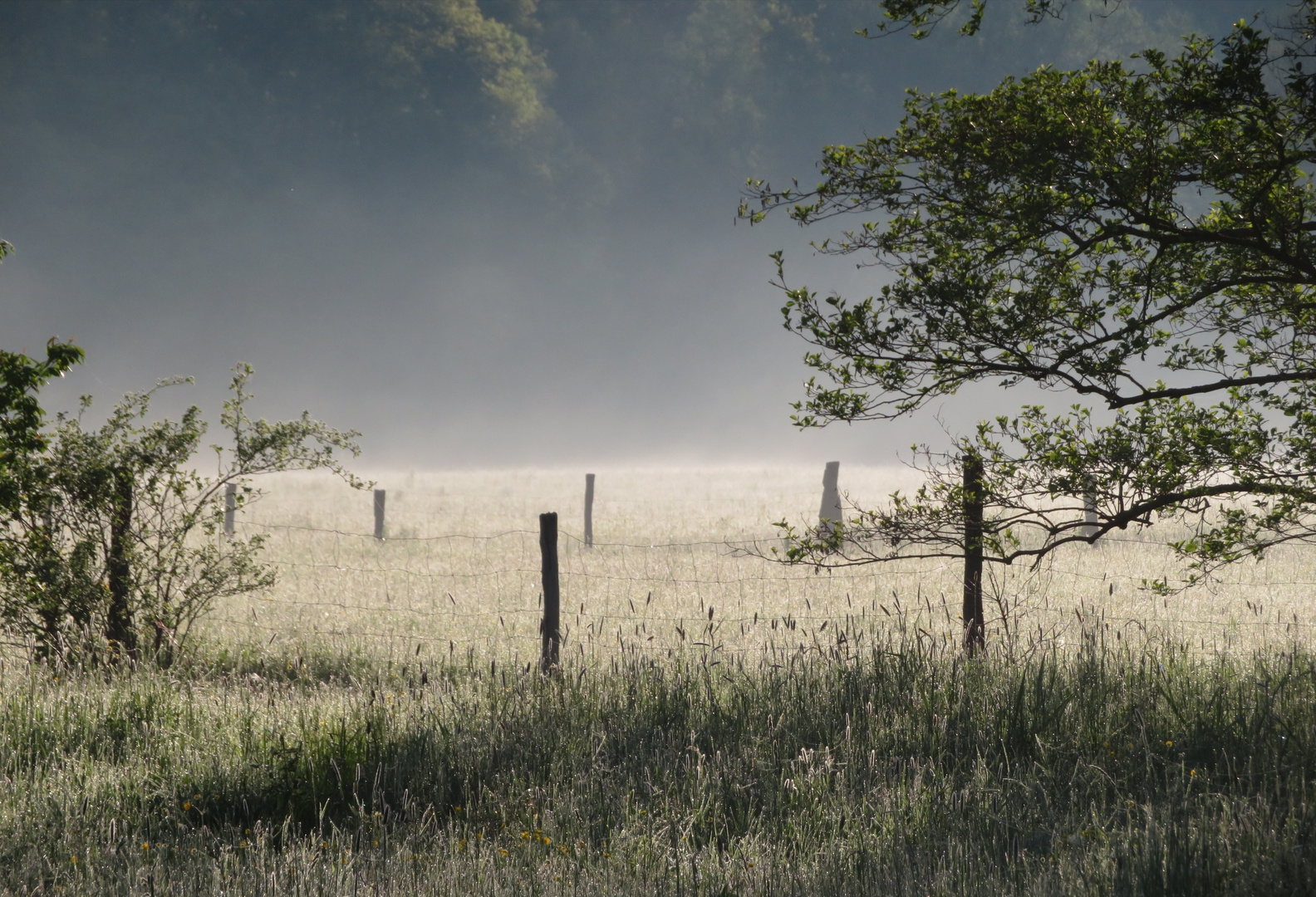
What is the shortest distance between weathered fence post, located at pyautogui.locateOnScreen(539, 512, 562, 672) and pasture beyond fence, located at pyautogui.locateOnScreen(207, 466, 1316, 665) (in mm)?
24

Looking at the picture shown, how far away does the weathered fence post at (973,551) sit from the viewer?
238 inches

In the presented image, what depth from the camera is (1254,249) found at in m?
5.52

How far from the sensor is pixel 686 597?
12.1m

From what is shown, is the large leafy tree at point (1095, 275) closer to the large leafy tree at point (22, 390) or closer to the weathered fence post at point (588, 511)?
the large leafy tree at point (22, 390)

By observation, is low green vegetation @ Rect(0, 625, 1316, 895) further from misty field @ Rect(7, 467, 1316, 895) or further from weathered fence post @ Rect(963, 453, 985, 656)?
weathered fence post @ Rect(963, 453, 985, 656)

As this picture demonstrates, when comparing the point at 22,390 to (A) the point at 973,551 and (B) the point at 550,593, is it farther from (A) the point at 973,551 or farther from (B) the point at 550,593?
(A) the point at 973,551

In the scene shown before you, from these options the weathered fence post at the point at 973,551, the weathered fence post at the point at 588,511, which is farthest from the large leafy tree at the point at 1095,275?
the weathered fence post at the point at 588,511

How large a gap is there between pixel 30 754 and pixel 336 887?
130 inches

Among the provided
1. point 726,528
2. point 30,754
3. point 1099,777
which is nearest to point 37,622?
point 30,754

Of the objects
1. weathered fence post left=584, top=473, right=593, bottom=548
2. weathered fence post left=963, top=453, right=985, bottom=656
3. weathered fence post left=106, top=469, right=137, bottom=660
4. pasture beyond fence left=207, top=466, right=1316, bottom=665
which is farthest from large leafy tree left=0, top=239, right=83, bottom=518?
weathered fence post left=584, top=473, right=593, bottom=548

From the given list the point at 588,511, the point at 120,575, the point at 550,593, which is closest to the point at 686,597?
the point at 550,593

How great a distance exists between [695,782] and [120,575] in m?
6.14

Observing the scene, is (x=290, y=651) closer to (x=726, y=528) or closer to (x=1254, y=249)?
(x=1254, y=249)

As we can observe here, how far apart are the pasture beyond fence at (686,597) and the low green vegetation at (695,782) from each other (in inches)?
21.0
